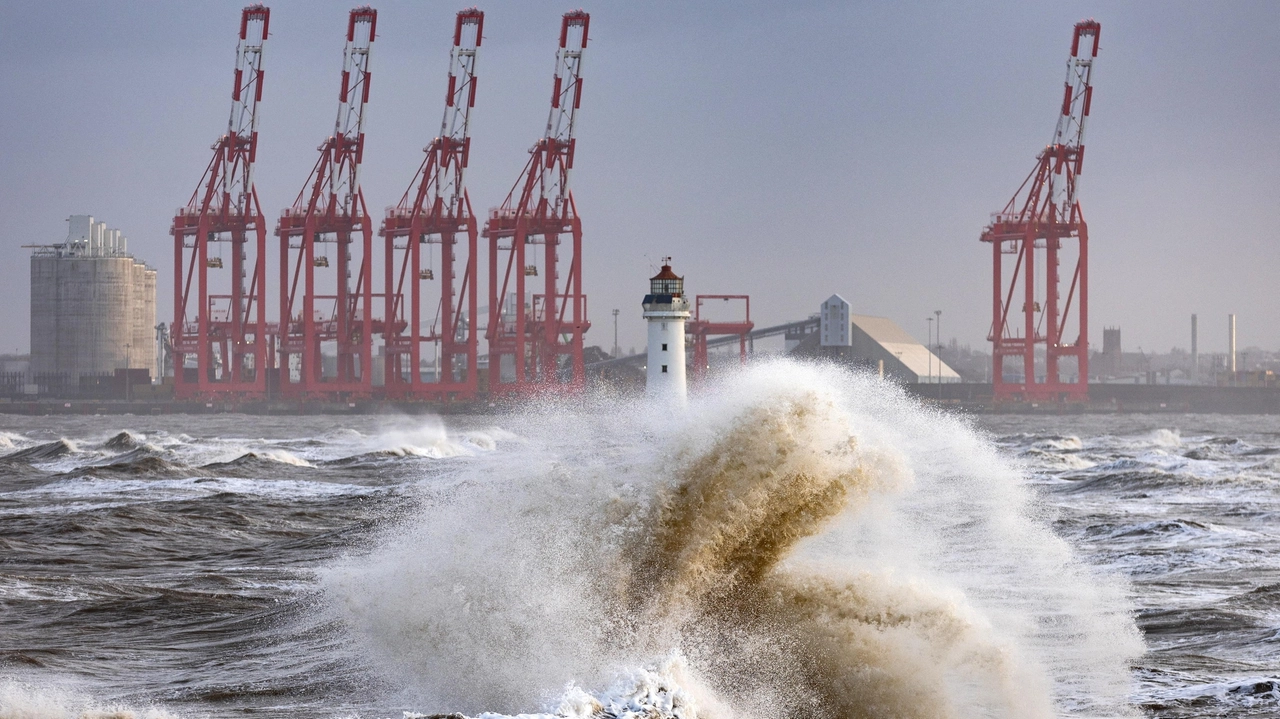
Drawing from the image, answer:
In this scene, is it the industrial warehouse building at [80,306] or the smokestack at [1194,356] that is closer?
the industrial warehouse building at [80,306]

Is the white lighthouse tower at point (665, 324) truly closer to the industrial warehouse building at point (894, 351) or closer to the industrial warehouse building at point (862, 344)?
the industrial warehouse building at point (862, 344)

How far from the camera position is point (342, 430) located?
250 feet

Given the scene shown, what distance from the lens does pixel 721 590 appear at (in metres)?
12.1

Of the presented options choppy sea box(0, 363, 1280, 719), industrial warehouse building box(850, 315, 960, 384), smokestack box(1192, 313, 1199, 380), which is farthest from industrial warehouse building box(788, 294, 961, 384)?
choppy sea box(0, 363, 1280, 719)

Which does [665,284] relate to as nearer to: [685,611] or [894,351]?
[685,611]

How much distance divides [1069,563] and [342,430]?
2338 inches

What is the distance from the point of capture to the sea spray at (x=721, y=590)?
11.5 metres

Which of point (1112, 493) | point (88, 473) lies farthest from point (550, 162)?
point (1112, 493)

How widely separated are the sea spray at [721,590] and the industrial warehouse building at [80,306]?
126 meters

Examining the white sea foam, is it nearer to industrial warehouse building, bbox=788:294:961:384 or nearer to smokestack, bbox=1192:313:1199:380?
industrial warehouse building, bbox=788:294:961:384

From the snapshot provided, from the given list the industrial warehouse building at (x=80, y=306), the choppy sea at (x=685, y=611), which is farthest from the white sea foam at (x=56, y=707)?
the industrial warehouse building at (x=80, y=306)

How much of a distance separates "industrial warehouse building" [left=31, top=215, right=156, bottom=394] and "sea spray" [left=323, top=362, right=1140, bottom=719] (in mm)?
126275

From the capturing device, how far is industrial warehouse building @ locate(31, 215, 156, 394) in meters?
132

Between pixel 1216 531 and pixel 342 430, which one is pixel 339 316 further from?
pixel 1216 531
